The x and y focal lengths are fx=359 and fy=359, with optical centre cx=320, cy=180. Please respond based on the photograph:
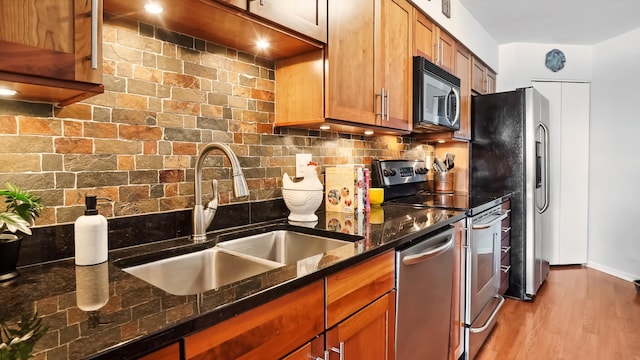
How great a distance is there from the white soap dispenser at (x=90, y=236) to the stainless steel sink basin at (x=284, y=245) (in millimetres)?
432

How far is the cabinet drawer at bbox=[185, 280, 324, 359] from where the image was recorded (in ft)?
2.33

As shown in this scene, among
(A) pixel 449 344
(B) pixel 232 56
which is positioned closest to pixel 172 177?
(B) pixel 232 56

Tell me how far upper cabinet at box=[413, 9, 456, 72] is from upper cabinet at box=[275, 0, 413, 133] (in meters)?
0.25

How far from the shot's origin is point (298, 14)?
1.39 metres

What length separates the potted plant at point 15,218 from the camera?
857 mm

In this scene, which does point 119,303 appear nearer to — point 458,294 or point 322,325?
point 322,325

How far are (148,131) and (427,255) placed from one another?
1178 millimetres

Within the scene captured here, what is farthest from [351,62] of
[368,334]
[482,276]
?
[482,276]

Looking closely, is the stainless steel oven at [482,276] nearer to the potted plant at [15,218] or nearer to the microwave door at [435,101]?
the microwave door at [435,101]

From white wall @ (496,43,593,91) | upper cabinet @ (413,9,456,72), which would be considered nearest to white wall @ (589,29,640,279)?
white wall @ (496,43,593,91)

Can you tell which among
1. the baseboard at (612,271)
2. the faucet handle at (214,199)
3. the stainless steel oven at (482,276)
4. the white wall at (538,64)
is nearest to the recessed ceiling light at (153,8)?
the faucet handle at (214,199)

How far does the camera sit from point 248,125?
1571 mm

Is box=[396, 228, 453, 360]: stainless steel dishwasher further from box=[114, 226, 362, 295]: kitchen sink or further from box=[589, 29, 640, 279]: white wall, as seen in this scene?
box=[589, 29, 640, 279]: white wall

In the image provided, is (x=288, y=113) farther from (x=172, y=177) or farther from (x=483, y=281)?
(x=483, y=281)
